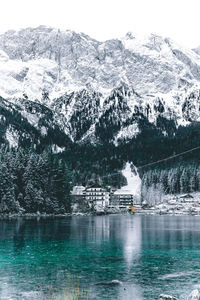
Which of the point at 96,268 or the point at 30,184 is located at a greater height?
the point at 30,184

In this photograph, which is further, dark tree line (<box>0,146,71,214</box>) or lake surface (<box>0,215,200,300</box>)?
dark tree line (<box>0,146,71,214</box>)

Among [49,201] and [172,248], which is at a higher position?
[49,201]

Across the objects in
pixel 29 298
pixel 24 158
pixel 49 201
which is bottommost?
pixel 29 298

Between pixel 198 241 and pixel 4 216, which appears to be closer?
pixel 198 241

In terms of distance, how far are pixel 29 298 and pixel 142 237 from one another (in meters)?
41.2

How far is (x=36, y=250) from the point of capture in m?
52.7

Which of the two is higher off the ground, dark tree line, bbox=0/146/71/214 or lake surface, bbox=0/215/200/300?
dark tree line, bbox=0/146/71/214

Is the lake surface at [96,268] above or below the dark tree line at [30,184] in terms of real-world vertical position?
below

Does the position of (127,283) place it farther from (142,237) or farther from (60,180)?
(60,180)

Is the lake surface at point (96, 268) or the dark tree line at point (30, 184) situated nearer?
the lake surface at point (96, 268)

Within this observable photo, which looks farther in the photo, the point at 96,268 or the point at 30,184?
the point at 30,184

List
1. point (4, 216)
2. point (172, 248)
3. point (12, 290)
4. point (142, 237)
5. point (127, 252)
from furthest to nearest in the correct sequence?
1. point (4, 216)
2. point (142, 237)
3. point (172, 248)
4. point (127, 252)
5. point (12, 290)

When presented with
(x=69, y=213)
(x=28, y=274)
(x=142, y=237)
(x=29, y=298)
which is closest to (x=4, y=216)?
(x=69, y=213)

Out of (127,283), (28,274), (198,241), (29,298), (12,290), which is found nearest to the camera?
(29,298)
